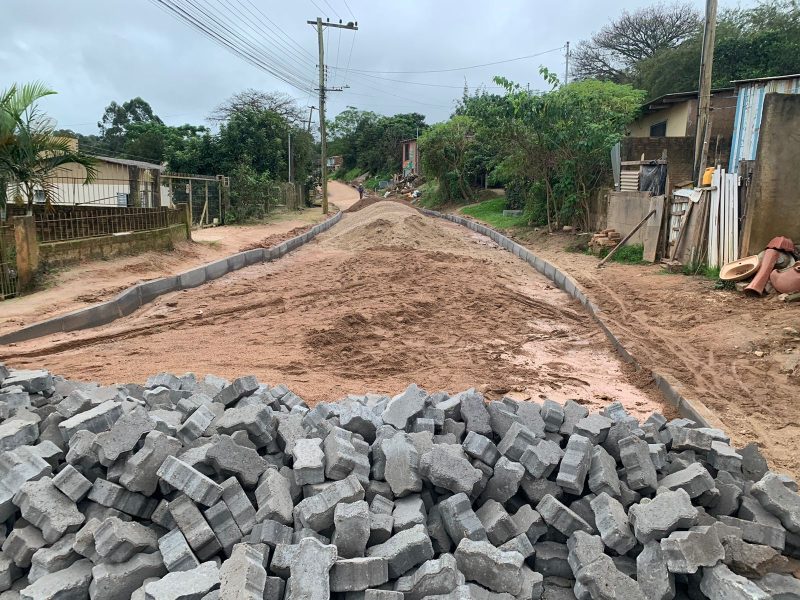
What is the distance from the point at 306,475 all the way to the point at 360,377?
10.0ft

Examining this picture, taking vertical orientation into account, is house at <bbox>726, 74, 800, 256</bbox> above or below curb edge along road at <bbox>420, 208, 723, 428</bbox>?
above

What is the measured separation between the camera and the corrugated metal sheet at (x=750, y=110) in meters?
12.4

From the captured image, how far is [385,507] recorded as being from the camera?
315cm

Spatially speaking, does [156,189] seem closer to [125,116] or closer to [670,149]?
[670,149]

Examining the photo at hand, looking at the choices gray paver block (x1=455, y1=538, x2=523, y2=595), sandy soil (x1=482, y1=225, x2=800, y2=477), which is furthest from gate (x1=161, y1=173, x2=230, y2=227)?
gray paver block (x1=455, y1=538, x2=523, y2=595)

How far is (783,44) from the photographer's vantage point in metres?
24.1

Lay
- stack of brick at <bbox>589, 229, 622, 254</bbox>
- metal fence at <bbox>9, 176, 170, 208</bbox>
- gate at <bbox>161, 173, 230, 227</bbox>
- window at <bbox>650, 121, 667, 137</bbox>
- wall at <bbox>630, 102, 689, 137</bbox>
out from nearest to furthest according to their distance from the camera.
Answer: stack of brick at <bbox>589, 229, 622, 254</bbox> < metal fence at <bbox>9, 176, 170, 208</bbox> < wall at <bbox>630, 102, 689, 137</bbox> < gate at <bbox>161, 173, 230, 227</bbox> < window at <bbox>650, 121, 667, 137</bbox>

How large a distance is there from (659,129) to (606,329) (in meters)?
17.0

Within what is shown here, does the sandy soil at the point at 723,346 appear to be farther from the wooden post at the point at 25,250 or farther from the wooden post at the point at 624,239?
the wooden post at the point at 25,250

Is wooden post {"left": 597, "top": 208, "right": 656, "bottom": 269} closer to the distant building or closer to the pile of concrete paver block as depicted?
the distant building

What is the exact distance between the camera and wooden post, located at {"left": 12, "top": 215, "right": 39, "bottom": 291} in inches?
Result: 387

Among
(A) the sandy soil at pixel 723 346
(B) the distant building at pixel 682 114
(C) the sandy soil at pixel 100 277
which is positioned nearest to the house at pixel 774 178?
(A) the sandy soil at pixel 723 346

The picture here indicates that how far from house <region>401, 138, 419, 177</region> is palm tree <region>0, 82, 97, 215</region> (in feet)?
136

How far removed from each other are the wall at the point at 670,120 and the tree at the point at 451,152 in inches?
427
